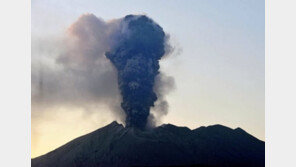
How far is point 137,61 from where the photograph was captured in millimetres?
19641

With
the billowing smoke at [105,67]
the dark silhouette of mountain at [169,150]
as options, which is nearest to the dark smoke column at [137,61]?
the billowing smoke at [105,67]

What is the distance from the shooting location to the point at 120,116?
18.5 meters

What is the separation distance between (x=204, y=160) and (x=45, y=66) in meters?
8.15

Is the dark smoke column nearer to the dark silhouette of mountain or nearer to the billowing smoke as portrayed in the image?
the billowing smoke

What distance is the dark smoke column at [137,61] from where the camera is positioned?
1755 cm

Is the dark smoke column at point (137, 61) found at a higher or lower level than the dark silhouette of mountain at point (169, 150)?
higher

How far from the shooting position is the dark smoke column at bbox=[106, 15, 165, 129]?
17548 millimetres

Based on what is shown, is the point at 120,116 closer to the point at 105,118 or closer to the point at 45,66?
the point at 105,118

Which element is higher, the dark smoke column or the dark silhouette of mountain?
the dark smoke column

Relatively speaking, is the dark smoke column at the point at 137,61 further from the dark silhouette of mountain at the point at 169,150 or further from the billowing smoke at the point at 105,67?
the dark silhouette of mountain at the point at 169,150

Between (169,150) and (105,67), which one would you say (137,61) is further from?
(169,150)

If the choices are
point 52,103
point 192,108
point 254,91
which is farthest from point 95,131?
point 254,91

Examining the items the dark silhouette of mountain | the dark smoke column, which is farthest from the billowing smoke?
the dark silhouette of mountain

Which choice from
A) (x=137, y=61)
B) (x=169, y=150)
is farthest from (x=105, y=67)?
(x=169, y=150)
